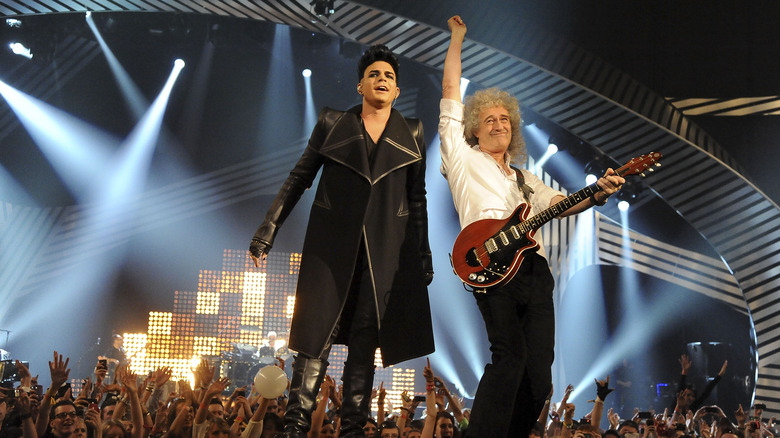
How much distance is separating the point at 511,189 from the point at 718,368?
939 cm

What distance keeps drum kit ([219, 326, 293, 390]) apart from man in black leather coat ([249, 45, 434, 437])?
328 inches

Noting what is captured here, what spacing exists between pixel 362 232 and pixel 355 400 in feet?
→ 2.45

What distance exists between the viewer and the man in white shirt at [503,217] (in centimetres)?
308

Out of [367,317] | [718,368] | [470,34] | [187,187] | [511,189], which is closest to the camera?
[367,317]

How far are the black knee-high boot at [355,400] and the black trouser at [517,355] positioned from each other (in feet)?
1.54

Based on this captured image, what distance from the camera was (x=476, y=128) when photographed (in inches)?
148

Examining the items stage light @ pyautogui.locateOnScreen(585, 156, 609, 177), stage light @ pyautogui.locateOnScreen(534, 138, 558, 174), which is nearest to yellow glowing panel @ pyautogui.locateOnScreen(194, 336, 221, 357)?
stage light @ pyautogui.locateOnScreen(534, 138, 558, 174)

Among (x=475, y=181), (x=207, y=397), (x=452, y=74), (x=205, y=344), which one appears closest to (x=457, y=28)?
(x=452, y=74)

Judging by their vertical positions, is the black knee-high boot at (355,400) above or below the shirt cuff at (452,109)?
below

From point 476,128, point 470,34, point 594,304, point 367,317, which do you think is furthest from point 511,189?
point 594,304

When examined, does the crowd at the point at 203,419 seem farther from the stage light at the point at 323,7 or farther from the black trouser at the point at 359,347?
the stage light at the point at 323,7

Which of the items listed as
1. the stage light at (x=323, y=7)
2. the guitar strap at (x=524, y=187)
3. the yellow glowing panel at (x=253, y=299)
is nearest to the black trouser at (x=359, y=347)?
the guitar strap at (x=524, y=187)

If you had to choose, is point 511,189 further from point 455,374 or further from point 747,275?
point 455,374

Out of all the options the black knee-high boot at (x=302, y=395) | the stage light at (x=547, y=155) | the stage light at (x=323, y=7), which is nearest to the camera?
the black knee-high boot at (x=302, y=395)
